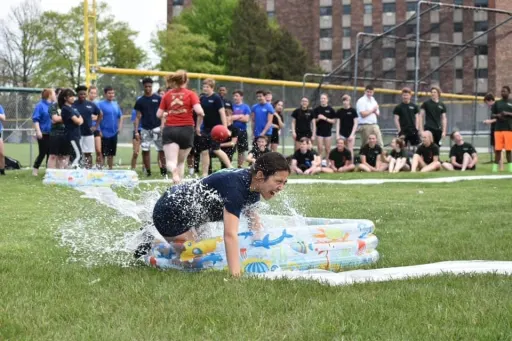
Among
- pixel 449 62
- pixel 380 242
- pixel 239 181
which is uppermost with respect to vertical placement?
pixel 449 62

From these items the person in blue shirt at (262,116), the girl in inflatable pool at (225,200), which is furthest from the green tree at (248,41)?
the girl in inflatable pool at (225,200)

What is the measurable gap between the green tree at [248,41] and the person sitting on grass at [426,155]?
2103 inches

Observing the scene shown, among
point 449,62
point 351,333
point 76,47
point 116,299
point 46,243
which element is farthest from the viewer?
point 76,47

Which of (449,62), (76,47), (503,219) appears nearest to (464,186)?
(503,219)

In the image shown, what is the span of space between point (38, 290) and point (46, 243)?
2266 millimetres

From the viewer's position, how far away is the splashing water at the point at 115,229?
6.73 metres

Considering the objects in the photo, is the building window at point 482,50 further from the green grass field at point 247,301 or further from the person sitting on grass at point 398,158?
the green grass field at point 247,301

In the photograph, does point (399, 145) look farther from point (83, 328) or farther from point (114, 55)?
point (114, 55)

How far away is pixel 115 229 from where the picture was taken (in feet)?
27.6

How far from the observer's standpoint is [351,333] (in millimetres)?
4098

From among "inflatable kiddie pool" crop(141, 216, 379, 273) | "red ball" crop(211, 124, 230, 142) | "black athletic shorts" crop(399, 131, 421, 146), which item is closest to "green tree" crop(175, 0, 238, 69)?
"black athletic shorts" crop(399, 131, 421, 146)

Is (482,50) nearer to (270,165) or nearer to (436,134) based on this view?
(436,134)

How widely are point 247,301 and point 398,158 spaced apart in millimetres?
15590

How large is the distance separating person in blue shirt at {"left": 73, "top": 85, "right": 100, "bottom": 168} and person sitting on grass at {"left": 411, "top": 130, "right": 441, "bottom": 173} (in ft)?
25.0
